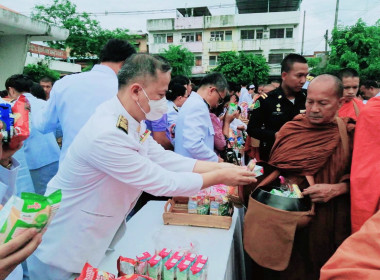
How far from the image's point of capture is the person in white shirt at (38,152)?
3320mm

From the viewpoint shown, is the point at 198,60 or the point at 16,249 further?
the point at 198,60

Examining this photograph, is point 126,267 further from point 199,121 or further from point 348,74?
point 348,74

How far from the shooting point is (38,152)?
336 centimetres

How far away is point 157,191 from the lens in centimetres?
150

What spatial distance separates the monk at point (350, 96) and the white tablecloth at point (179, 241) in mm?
1478

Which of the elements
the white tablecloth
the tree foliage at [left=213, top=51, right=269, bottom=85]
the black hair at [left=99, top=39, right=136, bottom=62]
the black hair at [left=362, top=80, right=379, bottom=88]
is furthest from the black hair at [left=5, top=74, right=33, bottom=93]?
the tree foliage at [left=213, top=51, right=269, bottom=85]

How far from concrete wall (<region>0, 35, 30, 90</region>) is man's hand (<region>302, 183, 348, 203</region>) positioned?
719 centimetres

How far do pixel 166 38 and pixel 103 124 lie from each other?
3322 centimetres

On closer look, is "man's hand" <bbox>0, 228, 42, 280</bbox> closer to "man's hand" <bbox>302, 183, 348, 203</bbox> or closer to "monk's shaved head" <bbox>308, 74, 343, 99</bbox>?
"man's hand" <bbox>302, 183, 348, 203</bbox>

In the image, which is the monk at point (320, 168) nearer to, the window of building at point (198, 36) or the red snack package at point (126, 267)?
→ the red snack package at point (126, 267)

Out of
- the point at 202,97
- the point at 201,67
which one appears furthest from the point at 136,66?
the point at 201,67

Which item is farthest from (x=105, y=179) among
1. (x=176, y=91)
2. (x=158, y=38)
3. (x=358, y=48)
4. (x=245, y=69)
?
(x=158, y=38)

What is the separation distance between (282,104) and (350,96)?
662 millimetres

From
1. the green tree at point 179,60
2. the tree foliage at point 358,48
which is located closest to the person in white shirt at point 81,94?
the tree foliage at point 358,48
